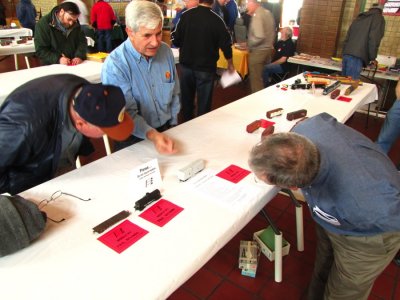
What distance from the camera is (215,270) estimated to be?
1842 millimetres

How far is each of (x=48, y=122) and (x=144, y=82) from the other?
60cm

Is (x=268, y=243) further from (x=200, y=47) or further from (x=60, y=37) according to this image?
(x=60, y=37)

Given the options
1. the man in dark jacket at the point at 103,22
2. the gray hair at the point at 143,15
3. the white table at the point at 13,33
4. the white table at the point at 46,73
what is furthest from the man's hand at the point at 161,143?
the man in dark jacket at the point at 103,22

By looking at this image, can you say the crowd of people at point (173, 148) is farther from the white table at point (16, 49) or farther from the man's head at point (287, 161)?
the white table at point (16, 49)

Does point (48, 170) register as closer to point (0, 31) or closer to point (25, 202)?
point (25, 202)

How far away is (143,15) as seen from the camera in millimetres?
1434

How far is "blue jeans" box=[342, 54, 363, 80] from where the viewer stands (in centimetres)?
406

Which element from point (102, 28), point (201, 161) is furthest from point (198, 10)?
point (102, 28)

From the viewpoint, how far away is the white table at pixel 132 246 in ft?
2.83

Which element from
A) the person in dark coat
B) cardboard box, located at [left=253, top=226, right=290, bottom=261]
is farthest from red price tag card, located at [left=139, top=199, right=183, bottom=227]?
the person in dark coat

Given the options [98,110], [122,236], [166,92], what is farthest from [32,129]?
[166,92]

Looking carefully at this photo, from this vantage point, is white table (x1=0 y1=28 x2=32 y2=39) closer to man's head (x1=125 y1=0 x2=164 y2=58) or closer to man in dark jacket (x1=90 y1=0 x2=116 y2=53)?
man in dark jacket (x1=90 y1=0 x2=116 y2=53)

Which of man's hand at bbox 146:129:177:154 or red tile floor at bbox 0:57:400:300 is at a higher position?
man's hand at bbox 146:129:177:154

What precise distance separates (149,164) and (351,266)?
85cm
